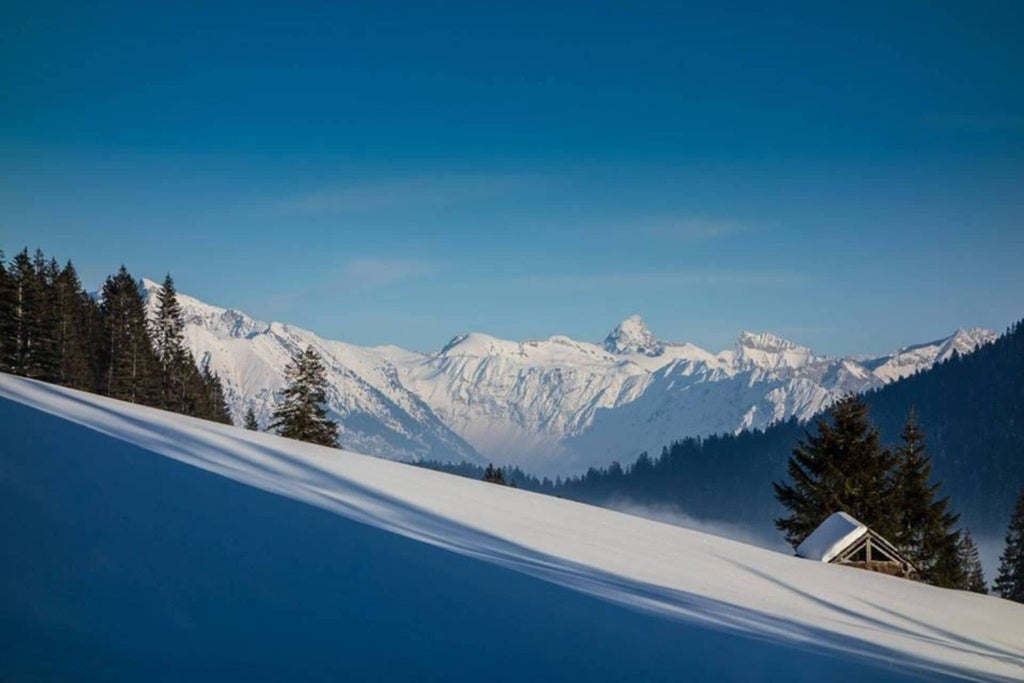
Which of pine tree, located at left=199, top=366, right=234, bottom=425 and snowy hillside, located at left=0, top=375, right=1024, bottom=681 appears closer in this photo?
snowy hillside, located at left=0, top=375, right=1024, bottom=681

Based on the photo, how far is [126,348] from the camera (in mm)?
65938

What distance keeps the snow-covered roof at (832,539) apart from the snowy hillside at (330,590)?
13143 mm

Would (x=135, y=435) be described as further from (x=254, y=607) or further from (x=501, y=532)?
(x=254, y=607)

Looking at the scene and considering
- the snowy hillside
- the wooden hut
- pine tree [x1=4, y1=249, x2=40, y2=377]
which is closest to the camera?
A: the snowy hillside

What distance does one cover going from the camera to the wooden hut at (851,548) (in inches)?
1181

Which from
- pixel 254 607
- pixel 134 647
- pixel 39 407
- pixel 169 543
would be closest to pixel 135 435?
pixel 39 407

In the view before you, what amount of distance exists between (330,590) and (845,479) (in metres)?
36.9

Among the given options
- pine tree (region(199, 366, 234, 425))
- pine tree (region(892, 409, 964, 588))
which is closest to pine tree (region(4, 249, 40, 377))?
pine tree (region(199, 366, 234, 425))

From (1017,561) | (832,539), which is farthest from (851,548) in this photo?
(1017,561)

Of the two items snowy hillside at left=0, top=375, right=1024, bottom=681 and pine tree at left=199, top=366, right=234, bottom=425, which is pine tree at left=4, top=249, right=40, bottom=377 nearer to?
pine tree at left=199, top=366, right=234, bottom=425

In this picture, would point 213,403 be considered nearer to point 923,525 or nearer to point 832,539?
point 923,525

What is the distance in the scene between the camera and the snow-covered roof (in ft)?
97.6

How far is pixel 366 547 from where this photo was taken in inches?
378

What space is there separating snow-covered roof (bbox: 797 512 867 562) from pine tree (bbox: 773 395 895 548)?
8.32 meters
